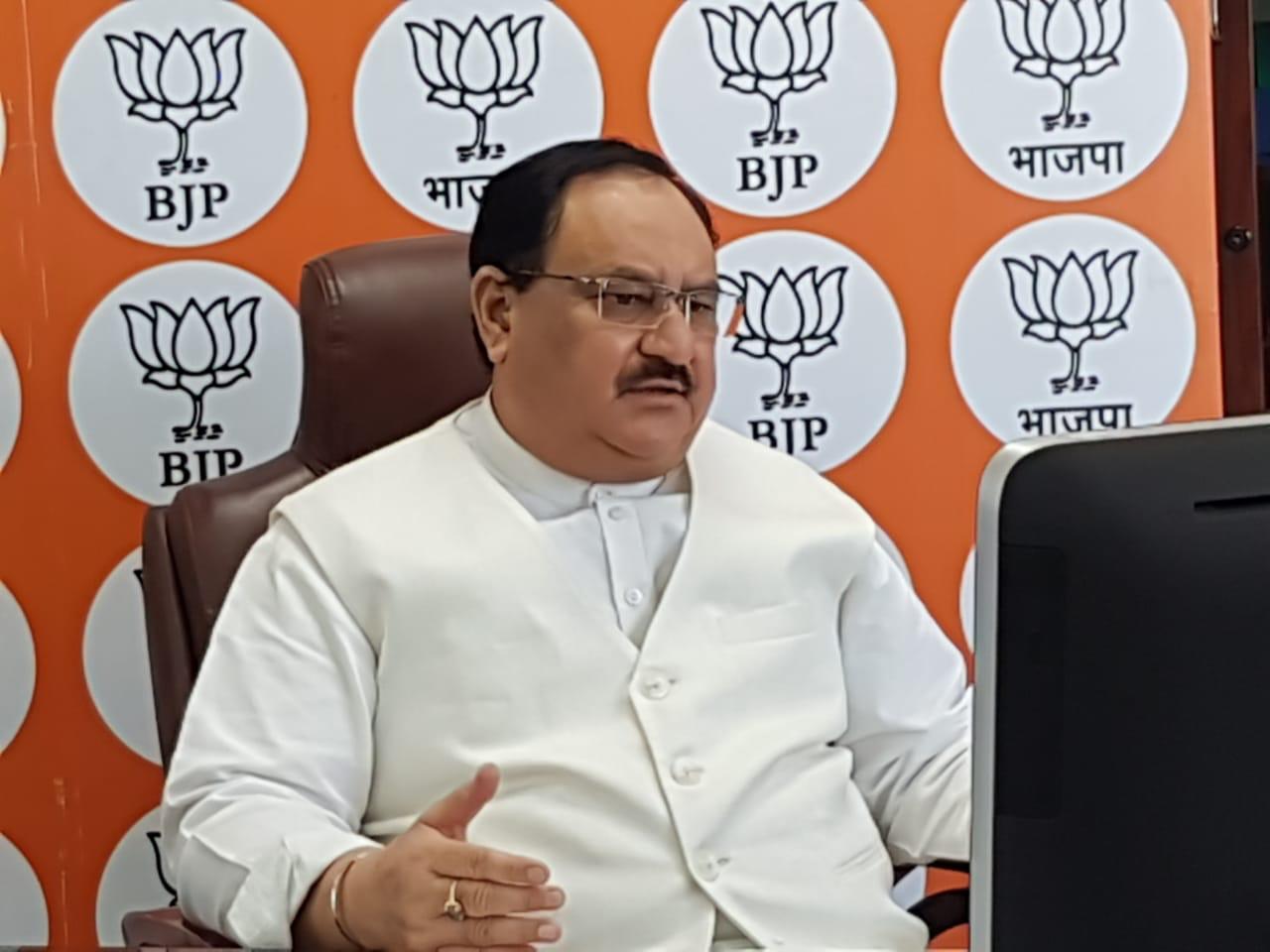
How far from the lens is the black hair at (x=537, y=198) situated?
5.00ft

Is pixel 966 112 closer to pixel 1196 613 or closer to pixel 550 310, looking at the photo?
pixel 550 310

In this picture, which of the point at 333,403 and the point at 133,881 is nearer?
the point at 333,403

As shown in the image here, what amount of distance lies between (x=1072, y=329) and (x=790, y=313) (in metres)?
0.38

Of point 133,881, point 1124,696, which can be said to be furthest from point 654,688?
point 133,881

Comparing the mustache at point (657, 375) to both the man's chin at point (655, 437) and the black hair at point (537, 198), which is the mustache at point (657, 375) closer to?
the man's chin at point (655, 437)

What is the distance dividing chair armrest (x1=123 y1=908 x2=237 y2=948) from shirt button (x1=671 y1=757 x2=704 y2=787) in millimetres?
391

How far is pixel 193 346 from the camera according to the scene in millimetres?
2127

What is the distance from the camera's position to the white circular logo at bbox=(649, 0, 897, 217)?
212cm

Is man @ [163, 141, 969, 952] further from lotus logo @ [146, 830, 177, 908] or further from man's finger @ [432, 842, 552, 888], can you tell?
lotus logo @ [146, 830, 177, 908]

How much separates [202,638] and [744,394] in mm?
828

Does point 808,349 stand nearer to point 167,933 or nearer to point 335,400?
point 335,400

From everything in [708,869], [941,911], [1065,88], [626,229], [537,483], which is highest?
[1065,88]

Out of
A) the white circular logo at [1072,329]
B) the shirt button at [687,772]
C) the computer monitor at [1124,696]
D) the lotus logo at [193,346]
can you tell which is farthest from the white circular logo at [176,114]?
the computer monitor at [1124,696]

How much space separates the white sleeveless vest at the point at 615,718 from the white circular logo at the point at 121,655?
29.2 inches
